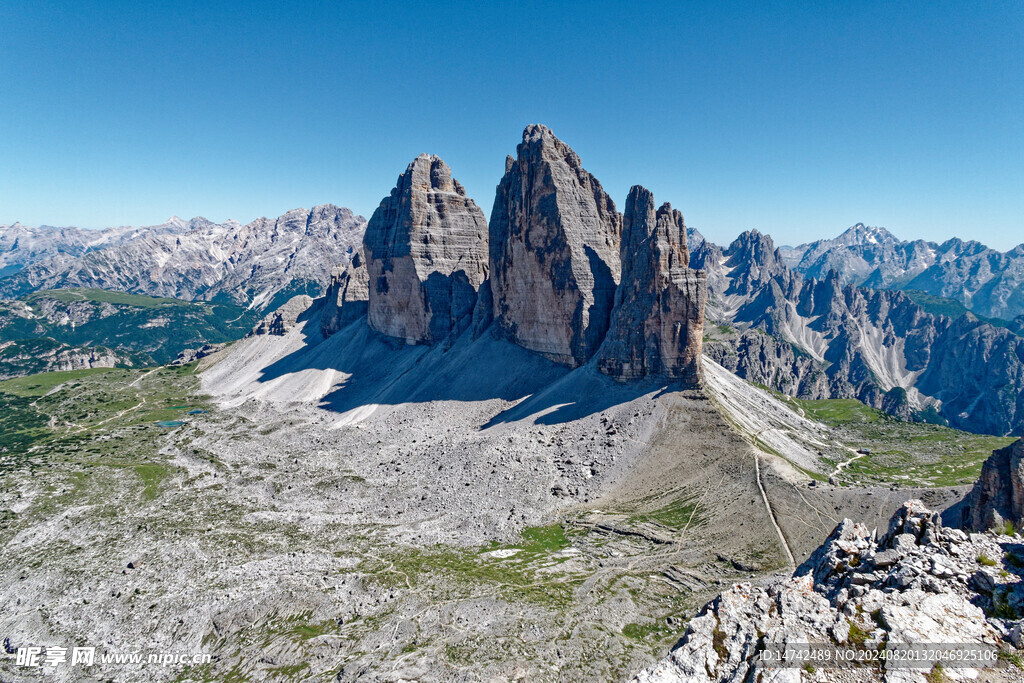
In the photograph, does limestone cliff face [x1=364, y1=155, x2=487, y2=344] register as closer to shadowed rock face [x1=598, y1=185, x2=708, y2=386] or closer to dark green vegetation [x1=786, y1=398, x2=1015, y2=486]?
shadowed rock face [x1=598, y1=185, x2=708, y2=386]

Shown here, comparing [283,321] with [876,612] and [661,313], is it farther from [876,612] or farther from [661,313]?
[876,612]

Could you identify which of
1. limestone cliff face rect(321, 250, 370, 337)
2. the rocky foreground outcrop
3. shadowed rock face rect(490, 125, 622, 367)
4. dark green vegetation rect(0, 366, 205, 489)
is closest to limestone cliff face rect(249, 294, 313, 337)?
limestone cliff face rect(321, 250, 370, 337)

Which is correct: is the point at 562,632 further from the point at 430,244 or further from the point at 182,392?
the point at 182,392

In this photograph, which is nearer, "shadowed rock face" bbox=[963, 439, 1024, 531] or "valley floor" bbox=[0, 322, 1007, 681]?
"shadowed rock face" bbox=[963, 439, 1024, 531]

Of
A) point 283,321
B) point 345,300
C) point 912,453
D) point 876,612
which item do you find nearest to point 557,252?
point 912,453

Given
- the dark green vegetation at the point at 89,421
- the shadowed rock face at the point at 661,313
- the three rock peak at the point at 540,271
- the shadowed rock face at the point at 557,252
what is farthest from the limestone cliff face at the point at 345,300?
the shadowed rock face at the point at 661,313

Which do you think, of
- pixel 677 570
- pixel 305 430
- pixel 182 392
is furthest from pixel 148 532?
pixel 182 392

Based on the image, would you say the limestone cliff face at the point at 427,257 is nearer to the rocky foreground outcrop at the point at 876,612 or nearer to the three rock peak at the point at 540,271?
the three rock peak at the point at 540,271
